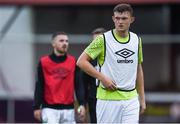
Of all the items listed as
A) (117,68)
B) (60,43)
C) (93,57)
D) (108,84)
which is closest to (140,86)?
(117,68)

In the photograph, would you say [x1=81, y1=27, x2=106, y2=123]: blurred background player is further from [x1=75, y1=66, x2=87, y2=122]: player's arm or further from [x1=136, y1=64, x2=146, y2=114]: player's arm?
[x1=136, y1=64, x2=146, y2=114]: player's arm

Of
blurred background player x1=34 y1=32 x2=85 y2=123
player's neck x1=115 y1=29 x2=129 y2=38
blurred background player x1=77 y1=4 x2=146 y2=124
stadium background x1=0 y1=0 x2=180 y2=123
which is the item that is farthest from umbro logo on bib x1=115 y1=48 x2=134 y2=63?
stadium background x1=0 y1=0 x2=180 y2=123

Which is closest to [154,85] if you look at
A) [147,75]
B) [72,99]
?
[147,75]

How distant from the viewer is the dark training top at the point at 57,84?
1072cm

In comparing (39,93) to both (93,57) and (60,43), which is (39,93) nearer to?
(60,43)

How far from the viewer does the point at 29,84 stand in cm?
2220

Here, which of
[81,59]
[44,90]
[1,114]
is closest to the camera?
[81,59]

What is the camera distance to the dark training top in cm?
1072

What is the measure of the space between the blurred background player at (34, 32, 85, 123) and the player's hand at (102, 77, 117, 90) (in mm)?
2023

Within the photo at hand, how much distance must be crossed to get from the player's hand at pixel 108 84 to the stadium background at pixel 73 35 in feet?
40.8

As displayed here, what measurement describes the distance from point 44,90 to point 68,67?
1.55ft

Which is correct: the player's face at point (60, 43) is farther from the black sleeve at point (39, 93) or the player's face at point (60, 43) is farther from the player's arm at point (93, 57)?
the player's arm at point (93, 57)

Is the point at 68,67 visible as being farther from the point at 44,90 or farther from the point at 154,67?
the point at 154,67

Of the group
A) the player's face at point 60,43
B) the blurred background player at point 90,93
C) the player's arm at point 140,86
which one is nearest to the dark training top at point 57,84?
the player's face at point 60,43
